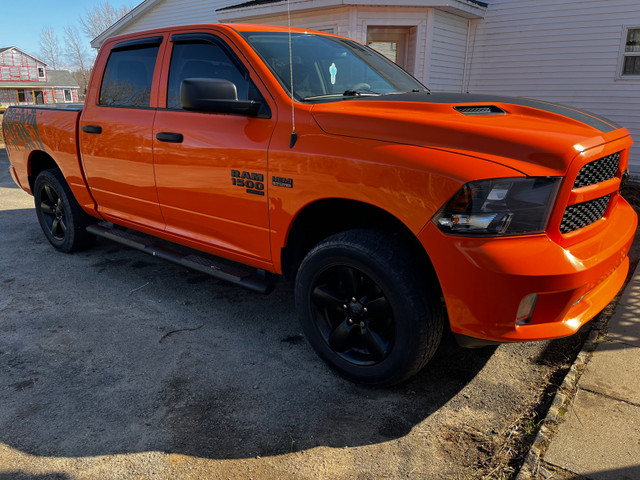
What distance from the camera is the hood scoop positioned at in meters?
2.58

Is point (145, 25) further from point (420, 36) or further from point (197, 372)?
point (197, 372)

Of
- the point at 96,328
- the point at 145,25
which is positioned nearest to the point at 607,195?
the point at 96,328

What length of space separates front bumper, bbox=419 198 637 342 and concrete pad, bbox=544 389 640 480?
0.51 metres

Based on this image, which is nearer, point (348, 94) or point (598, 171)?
point (598, 171)

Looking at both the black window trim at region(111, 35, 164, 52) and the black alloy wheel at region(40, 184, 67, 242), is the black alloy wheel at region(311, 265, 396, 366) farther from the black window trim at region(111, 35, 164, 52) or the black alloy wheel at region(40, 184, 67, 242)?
the black alloy wheel at region(40, 184, 67, 242)

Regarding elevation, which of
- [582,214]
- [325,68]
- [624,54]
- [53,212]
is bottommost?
[53,212]

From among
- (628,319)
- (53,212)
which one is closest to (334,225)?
(628,319)

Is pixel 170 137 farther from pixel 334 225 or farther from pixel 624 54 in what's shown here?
pixel 624 54

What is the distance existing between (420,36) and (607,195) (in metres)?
8.25

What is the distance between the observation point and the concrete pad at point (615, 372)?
2.61m

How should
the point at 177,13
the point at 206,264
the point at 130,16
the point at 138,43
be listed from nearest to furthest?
1. the point at 206,264
2. the point at 138,43
3. the point at 177,13
4. the point at 130,16

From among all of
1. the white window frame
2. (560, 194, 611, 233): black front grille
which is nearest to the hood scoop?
(560, 194, 611, 233): black front grille

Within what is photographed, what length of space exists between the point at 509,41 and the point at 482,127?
9.49 m

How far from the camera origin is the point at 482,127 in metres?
2.21
